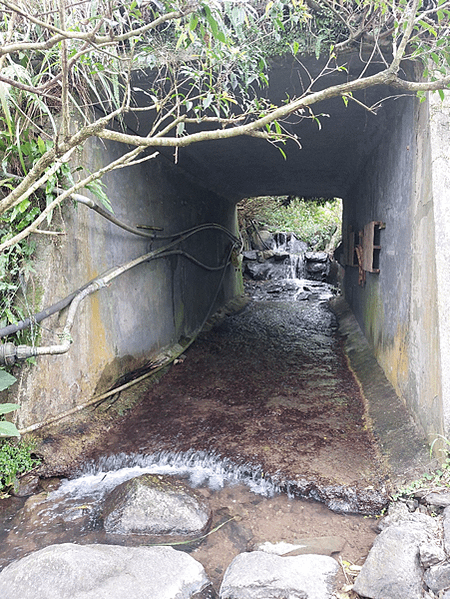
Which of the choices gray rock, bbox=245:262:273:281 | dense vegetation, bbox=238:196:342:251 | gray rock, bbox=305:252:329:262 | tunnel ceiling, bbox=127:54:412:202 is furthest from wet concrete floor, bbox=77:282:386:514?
dense vegetation, bbox=238:196:342:251

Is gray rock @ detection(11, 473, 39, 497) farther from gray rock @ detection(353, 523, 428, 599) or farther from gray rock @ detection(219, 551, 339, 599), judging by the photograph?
gray rock @ detection(353, 523, 428, 599)

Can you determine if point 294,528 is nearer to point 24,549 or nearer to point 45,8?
point 24,549

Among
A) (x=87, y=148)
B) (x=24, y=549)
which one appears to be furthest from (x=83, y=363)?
(x=87, y=148)

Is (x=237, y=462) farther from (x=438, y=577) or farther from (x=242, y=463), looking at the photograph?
(x=438, y=577)

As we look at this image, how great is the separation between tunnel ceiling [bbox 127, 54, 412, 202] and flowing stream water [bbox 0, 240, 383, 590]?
9.44ft

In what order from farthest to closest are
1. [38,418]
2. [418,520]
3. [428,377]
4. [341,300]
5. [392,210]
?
1. [341,300]
2. [392,210]
3. [38,418]
4. [428,377]
5. [418,520]

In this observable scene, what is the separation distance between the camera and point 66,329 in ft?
12.0

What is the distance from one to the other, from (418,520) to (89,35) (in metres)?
3.05

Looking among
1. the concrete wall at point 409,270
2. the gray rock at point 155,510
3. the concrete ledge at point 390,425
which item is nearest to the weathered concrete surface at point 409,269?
the concrete wall at point 409,270

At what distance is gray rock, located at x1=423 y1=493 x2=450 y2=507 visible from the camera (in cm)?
247

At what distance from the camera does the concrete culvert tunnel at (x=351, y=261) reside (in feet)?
10.5

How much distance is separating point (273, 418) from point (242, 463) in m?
0.92

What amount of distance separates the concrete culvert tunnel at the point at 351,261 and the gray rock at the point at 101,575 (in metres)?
1.54

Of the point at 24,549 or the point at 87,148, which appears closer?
the point at 24,549
